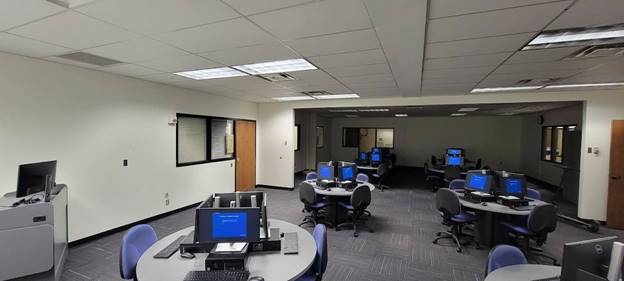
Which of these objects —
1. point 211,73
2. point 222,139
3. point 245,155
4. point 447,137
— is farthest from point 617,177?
point 222,139

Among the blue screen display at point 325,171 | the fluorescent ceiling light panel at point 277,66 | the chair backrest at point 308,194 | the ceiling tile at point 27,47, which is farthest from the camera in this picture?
the blue screen display at point 325,171

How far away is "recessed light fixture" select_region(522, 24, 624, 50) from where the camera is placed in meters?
2.23

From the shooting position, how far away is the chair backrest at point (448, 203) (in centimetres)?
379

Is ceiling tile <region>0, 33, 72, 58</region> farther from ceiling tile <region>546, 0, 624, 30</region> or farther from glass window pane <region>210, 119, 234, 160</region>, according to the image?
ceiling tile <region>546, 0, 624, 30</region>

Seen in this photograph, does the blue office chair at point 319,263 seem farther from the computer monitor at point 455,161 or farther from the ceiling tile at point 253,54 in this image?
the computer monitor at point 455,161

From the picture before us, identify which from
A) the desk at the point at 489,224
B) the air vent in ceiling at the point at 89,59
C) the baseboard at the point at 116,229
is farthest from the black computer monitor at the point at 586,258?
the baseboard at the point at 116,229

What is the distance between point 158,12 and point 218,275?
1.98 metres

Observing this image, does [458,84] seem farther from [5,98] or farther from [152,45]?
[5,98]

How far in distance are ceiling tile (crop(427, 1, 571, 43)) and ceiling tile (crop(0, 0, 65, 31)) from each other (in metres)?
2.92

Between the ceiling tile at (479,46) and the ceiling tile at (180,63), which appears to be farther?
the ceiling tile at (180,63)

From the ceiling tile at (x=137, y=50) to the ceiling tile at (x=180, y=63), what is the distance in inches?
5.2

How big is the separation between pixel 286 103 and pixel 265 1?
568cm

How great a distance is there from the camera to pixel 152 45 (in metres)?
2.74

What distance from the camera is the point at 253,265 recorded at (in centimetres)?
195
